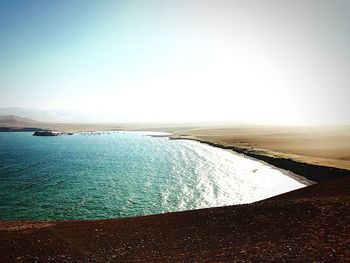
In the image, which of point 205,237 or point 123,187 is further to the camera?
point 123,187

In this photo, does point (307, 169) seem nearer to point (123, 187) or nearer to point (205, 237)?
point (123, 187)

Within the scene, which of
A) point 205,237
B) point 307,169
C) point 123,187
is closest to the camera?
point 205,237

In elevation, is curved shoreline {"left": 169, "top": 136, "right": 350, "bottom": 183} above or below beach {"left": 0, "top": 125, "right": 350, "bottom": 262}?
below

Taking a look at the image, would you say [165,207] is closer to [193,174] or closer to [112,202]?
[112,202]

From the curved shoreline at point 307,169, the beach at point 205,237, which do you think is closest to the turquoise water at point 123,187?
the curved shoreline at point 307,169

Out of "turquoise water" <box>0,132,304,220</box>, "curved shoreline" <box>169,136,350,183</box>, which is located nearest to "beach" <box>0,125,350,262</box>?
"turquoise water" <box>0,132,304,220</box>

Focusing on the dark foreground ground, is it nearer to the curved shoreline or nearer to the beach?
the beach

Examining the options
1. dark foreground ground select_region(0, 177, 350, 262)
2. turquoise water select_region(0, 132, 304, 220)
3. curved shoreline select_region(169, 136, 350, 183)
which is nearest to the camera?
dark foreground ground select_region(0, 177, 350, 262)

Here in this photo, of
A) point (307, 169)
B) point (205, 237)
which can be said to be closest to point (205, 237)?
point (205, 237)

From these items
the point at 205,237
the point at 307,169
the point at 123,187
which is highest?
the point at 205,237

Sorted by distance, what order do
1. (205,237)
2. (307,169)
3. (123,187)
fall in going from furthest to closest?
1. (307,169)
2. (123,187)
3. (205,237)
